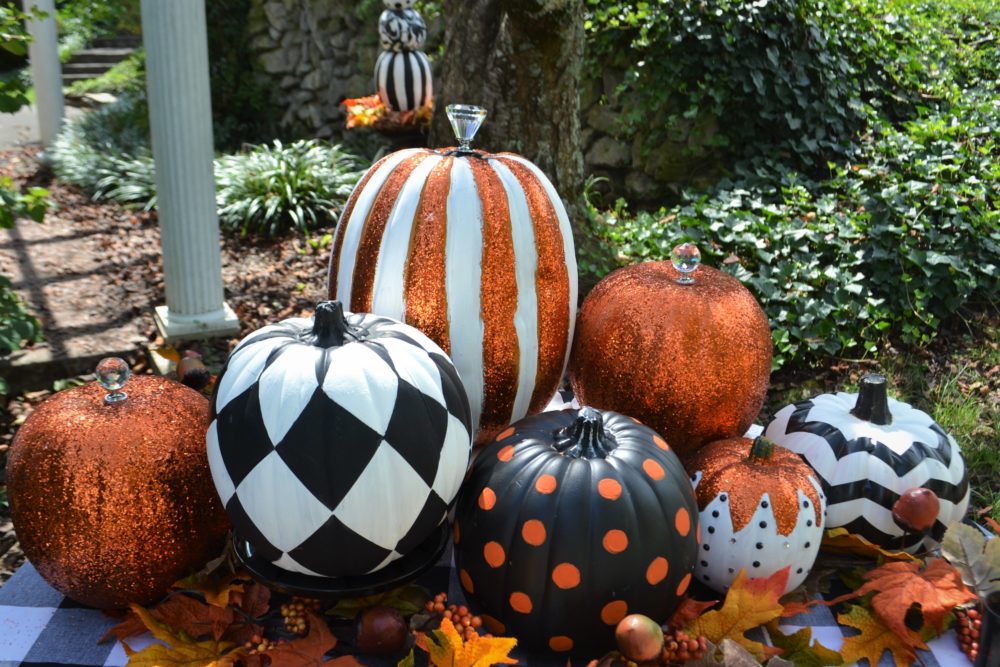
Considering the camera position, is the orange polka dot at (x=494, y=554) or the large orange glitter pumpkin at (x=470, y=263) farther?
the large orange glitter pumpkin at (x=470, y=263)

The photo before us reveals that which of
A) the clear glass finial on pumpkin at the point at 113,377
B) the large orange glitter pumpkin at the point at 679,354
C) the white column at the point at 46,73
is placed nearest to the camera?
the clear glass finial on pumpkin at the point at 113,377

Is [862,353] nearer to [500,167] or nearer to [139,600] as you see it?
[500,167]

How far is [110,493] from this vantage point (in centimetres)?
178

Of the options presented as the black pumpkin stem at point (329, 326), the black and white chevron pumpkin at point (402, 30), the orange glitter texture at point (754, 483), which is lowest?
the orange glitter texture at point (754, 483)

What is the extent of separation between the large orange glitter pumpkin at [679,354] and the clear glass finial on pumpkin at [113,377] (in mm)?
1219

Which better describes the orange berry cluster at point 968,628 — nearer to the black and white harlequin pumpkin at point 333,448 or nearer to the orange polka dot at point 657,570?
the orange polka dot at point 657,570

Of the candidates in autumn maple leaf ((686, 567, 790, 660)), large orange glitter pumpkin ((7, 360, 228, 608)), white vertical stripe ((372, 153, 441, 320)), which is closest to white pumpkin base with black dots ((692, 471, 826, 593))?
autumn maple leaf ((686, 567, 790, 660))

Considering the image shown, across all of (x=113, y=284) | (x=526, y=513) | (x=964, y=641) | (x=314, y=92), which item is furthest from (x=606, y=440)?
(x=314, y=92)

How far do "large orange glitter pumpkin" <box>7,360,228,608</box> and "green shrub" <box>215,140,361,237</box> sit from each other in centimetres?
413

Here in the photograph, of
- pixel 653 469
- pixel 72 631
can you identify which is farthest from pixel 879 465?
pixel 72 631

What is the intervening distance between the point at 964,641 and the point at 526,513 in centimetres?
108

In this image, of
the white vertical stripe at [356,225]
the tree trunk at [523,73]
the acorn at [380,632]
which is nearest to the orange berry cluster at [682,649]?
the acorn at [380,632]

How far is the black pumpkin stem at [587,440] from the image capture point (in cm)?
180

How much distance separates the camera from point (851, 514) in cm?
213
